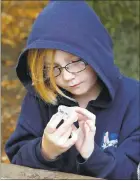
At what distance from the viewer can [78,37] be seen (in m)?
1.68

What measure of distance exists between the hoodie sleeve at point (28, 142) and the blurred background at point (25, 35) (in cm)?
188

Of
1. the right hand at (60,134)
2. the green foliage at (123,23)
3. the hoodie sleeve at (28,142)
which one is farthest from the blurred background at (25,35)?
the right hand at (60,134)

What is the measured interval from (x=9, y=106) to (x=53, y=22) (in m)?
2.41

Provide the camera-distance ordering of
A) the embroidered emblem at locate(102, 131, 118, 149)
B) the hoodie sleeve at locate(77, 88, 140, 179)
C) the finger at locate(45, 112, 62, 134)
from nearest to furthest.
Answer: the finger at locate(45, 112, 62, 134)
the hoodie sleeve at locate(77, 88, 140, 179)
the embroidered emblem at locate(102, 131, 118, 149)

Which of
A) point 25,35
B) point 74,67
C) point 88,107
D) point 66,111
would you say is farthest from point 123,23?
point 66,111

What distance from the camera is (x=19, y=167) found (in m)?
1.62

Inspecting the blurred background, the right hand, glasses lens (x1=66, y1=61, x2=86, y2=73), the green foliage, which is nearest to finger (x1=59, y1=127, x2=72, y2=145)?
the right hand

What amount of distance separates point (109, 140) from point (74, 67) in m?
0.31

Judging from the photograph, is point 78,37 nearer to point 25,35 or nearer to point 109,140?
point 109,140

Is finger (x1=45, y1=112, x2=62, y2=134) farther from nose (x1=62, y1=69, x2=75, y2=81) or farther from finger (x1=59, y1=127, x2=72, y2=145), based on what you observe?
nose (x1=62, y1=69, x2=75, y2=81)

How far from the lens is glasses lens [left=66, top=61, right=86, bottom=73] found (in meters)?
1.65

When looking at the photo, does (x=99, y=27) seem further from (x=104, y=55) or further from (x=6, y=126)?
(x=6, y=126)

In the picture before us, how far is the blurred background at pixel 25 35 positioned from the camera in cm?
398

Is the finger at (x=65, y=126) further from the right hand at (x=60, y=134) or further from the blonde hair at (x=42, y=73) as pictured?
the blonde hair at (x=42, y=73)
